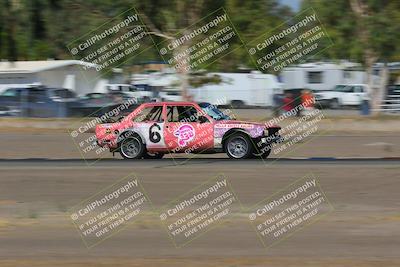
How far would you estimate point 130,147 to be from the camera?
64.6 feet

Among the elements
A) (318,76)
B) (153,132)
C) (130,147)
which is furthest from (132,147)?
(318,76)

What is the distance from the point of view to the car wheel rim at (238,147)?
19.1m

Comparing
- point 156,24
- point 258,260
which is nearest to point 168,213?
point 258,260

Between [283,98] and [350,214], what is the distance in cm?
2450

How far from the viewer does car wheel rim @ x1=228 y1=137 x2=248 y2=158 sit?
19.1 m

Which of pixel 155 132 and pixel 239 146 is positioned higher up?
pixel 155 132

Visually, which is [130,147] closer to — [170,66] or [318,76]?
[170,66]

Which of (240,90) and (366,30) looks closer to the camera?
(366,30)

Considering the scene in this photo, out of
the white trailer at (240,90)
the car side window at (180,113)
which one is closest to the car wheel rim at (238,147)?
the car side window at (180,113)

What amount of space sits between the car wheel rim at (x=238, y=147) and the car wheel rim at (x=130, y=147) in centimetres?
222

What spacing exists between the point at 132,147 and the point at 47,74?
28.9 meters

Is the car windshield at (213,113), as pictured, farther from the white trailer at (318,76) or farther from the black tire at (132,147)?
the white trailer at (318,76)

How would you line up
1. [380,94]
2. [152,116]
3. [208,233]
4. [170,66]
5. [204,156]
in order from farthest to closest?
1. [170,66]
2. [380,94]
3. [204,156]
4. [152,116]
5. [208,233]

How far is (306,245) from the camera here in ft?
32.1
